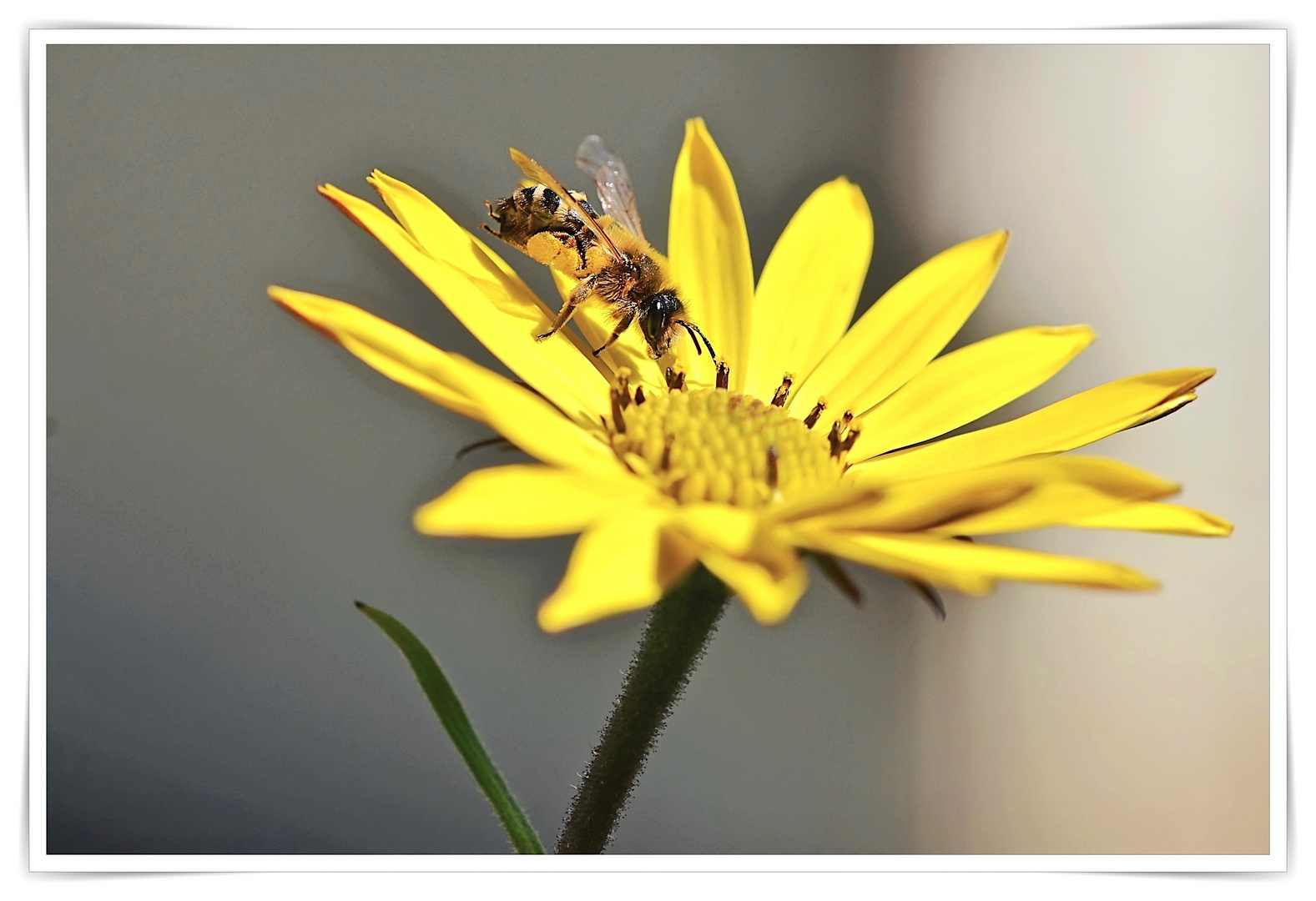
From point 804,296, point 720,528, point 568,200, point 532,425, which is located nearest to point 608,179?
point 568,200

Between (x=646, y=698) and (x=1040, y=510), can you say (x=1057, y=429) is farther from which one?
(x=646, y=698)

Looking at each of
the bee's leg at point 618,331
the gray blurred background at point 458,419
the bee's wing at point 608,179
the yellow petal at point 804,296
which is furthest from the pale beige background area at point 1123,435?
the bee's leg at point 618,331

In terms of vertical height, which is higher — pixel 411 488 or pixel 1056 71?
pixel 1056 71

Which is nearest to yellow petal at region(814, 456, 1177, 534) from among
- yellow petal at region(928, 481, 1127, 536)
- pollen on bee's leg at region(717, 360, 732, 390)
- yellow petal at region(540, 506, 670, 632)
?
yellow petal at region(928, 481, 1127, 536)

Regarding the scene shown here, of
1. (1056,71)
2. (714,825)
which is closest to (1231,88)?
(1056,71)

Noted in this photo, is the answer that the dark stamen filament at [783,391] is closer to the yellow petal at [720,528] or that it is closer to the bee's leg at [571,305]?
the bee's leg at [571,305]

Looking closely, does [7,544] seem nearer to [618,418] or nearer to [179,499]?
[179,499]
